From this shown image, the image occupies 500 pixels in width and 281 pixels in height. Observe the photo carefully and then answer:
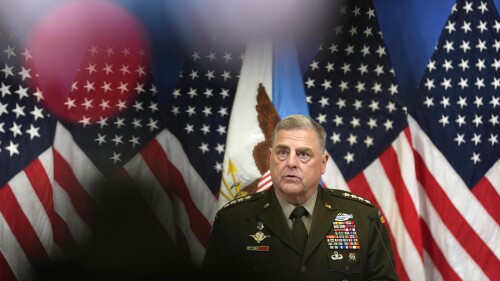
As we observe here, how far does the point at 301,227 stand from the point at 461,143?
177 centimetres

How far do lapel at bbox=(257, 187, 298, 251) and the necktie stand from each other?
0.03 metres

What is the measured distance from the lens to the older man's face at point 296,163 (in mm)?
2434

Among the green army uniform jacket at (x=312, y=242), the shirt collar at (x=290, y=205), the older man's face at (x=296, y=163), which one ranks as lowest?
the green army uniform jacket at (x=312, y=242)

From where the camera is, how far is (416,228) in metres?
3.55

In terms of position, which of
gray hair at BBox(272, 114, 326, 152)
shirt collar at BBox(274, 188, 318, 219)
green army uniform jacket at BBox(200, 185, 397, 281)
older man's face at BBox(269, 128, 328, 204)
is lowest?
green army uniform jacket at BBox(200, 185, 397, 281)

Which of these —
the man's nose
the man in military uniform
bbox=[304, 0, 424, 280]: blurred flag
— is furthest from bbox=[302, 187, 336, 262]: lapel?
bbox=[304, 0, 424, 280]: blurred flag

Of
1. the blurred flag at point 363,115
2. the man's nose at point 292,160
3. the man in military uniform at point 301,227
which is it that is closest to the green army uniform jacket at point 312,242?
the man in military uniform at point 301,227

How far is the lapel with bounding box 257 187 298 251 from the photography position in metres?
2.34

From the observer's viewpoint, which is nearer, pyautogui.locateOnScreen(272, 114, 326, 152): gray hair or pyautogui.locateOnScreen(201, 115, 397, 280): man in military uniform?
pyautogui.locateOnScreen(201, 115, 397, 280): man in military uniform

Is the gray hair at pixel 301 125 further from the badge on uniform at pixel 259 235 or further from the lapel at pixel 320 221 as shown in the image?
the badge on uniform at pixel 259 235

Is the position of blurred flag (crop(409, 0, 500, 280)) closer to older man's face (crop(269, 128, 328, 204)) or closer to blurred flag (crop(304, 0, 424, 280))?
blurred flag (crop(304, 0, 424, 280))

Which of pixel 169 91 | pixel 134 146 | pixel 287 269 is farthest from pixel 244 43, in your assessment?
pixel 287 269

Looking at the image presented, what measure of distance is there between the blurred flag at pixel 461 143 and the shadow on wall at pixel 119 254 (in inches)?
121

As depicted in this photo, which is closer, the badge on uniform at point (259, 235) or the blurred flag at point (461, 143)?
the badge on uniform at point (259, 235)
